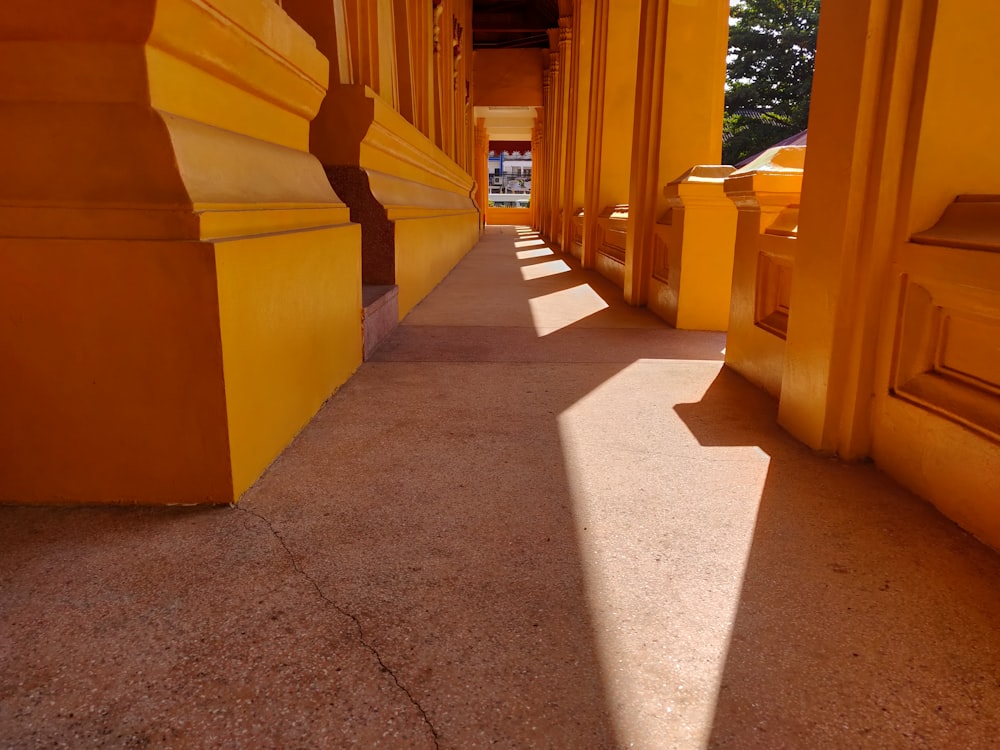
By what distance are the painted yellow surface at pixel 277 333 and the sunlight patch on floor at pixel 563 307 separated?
70.8 inches

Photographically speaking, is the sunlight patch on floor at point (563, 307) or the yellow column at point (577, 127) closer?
the sunlight patch on floor at point (563, 307)

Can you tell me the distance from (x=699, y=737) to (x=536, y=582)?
18.5 inches

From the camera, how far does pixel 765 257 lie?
296 cm

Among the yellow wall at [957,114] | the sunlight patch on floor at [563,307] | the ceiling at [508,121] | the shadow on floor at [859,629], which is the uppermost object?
the ceiling at [508,121]

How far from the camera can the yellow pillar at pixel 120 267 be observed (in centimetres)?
155

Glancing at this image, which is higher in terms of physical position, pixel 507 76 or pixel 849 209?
pixel 507 76

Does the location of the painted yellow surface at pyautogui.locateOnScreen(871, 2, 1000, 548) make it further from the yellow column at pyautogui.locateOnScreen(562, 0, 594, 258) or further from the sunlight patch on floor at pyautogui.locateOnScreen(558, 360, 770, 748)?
the yellow column at pyautogui.locateOnScreen(562, 0, 594, 258)

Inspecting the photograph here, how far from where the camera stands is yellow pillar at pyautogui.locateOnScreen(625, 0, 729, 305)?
4871mm

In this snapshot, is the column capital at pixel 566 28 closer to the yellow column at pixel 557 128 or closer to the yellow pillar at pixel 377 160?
the yellow column at pixel 557 128

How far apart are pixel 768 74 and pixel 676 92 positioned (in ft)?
48.3

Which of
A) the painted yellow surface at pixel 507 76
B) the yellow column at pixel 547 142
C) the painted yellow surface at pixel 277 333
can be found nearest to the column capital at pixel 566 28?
the yellow column at pixel 547 142

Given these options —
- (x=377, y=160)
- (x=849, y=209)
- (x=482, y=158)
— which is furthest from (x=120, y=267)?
(x=482, y=158)

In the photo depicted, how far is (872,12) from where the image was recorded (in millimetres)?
1941

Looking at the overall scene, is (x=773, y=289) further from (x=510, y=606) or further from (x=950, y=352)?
(x=510, y=606)
